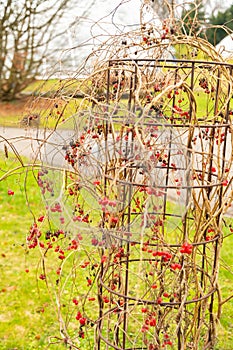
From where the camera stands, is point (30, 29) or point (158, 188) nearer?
point (158, 188)

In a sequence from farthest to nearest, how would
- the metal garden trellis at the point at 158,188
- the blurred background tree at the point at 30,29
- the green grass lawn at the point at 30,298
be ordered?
the blurred background tree at the point at 30,29 < the green grass lawn at the point at 30,298 < the metal garden trellis at the point at 158,188

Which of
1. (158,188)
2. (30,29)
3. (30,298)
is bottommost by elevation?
(30,298)

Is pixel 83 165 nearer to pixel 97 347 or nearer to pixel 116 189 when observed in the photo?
pixel 116 189

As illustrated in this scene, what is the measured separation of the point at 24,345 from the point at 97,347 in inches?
40.6

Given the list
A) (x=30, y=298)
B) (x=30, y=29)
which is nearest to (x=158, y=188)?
(x=30, y=298)

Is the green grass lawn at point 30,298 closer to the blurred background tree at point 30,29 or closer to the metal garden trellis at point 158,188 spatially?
the metal garden trellis at point 158,188

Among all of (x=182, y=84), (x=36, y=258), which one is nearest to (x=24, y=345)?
(x=36, y=258)

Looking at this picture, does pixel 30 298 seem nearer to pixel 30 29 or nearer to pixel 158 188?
pixel 158 188

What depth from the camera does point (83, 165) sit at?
91.0 inches

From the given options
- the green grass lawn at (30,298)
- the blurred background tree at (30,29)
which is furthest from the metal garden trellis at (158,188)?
the blurred background tree at (30,29)

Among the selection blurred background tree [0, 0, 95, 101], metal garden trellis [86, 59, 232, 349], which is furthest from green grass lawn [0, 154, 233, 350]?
blurred background tree [0, 0, 95, 101]

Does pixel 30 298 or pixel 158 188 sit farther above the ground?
pixel 158 188

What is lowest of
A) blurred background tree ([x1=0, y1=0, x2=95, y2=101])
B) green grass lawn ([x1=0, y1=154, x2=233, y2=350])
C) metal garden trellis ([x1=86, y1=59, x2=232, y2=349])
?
green grass lawn ([x1=0, y1=154, x2=233, y2=350])

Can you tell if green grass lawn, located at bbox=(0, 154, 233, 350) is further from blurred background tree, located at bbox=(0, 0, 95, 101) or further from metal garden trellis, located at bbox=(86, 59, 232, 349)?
blurred background tree, located at bbox=(0, 0, 95, 101)
